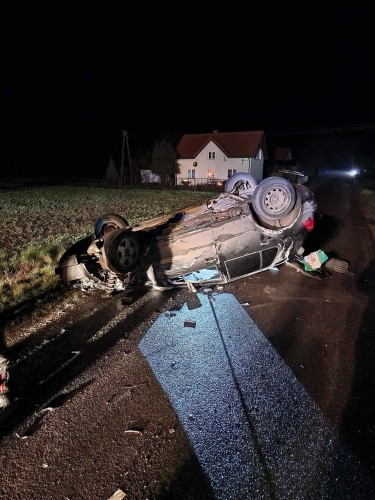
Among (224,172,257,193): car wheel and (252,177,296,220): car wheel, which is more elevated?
(224,172,257,193): car wheel

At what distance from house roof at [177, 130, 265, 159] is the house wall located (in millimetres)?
523

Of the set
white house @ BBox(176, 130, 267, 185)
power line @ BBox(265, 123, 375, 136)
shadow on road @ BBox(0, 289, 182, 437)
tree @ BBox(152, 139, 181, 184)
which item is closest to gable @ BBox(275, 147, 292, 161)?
power line @ BBox(265, 123, 375, 136)

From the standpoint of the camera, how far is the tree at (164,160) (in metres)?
36.6

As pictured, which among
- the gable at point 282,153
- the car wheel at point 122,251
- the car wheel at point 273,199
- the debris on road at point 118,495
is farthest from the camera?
the gable at point 282,153

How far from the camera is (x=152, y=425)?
255cm

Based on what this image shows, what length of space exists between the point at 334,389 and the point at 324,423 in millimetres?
469

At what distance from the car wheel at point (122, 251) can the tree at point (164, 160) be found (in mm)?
33156

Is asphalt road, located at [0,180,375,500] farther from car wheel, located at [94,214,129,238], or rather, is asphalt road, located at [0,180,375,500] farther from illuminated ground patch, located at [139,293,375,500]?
car wheel, located at [94,214,129,238]

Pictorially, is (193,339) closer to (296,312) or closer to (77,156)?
(296,312)

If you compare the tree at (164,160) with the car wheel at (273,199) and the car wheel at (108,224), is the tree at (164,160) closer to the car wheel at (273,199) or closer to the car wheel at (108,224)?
the car wheel at (108,224)

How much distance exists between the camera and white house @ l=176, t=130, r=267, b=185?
122 ft

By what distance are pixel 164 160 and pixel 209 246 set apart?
33485 mm

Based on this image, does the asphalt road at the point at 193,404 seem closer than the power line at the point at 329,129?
Yes

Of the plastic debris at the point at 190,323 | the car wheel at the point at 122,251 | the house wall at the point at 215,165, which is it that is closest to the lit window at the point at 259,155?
the house wall at the point at 215,165
